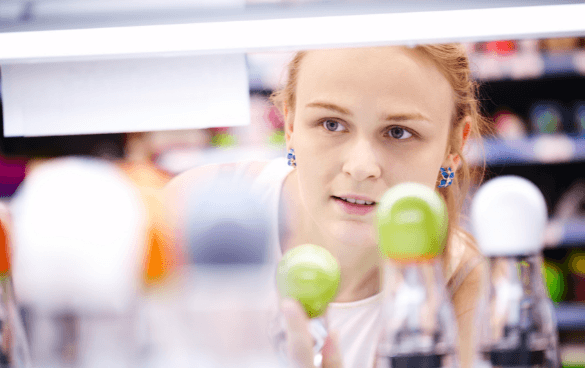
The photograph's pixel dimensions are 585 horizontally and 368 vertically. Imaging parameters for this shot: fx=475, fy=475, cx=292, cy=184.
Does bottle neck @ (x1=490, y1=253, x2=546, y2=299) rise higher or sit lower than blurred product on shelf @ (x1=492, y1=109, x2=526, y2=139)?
lower

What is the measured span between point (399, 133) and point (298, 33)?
360 millimetres

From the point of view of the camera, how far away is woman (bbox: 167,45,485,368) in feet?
2.62

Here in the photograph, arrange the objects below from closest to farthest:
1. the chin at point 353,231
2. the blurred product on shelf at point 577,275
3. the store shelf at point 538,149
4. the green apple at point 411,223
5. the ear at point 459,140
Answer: the green apple at point 411,223 < the chin at point 353,231 < the ear at point 459,140 < the store shelf at point 538,149 < the blurred product on shelf at point 577,275

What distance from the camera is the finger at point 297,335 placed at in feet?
1.66

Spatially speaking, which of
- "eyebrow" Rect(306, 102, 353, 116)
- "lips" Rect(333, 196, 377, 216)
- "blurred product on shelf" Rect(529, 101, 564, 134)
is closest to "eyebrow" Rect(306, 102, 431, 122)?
"eyebrow" Rect(306, 102, 353, 116)

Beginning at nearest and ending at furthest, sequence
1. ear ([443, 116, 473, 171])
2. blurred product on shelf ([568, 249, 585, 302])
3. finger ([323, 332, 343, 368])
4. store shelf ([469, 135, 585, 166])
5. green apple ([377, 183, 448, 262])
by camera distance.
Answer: green apple ([377, 183, 448, 262]), finger ([323, 332, 343, 368]), ear ([443, 116, 473, 171]), store shelf ([469, 135, 585, 166]), blurred product on shelf ([568, 249, 585, 302])

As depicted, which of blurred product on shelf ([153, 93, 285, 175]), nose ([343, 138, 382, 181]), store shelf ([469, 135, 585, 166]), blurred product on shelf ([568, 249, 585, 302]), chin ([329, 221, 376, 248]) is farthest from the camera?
blurred product on shelf ([568, 249, 585, 302])

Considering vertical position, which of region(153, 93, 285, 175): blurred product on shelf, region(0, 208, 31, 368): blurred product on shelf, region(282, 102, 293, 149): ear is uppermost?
region(153, 93, 285, 175): blurred product on shelf

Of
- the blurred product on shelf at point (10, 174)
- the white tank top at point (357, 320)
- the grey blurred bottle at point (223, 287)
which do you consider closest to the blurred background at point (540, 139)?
the grey blurred bottle at point (223, 287)

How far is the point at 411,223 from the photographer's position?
0.48 m

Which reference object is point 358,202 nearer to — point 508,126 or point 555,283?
point 508,126

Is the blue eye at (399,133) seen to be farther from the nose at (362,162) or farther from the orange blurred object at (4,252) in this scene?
the orange blurred object at (4,252)

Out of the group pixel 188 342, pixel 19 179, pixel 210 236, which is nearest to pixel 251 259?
pixel 210 236

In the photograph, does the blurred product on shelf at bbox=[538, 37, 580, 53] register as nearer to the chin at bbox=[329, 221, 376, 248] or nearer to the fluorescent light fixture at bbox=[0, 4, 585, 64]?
the chin at bbox=[329, 221, 376, 248]
